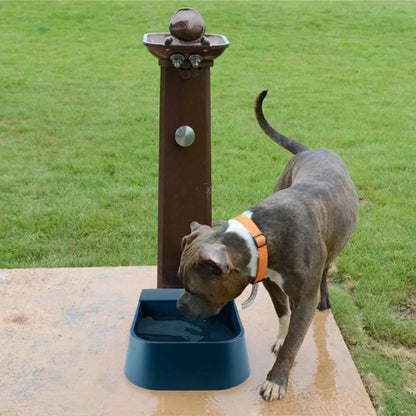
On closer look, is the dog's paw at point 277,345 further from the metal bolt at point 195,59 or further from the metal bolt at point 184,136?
the metal bolt at point 195,59

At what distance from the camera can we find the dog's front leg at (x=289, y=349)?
3.02 meters

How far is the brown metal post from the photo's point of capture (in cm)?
329

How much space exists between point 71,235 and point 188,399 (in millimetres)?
2362

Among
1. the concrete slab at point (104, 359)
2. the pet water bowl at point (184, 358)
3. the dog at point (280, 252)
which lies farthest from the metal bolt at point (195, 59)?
the concrete slab at point (104, 359)

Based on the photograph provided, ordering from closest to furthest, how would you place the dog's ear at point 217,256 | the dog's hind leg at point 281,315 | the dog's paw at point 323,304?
the dog's ear at point 217,256, the dog's hind leg at point 281,315, the dog's paw at point 323,304

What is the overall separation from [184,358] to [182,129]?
4.17ft

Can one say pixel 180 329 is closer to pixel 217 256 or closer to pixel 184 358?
pixel 184 358

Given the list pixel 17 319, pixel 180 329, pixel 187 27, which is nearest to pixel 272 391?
pixel 180 329

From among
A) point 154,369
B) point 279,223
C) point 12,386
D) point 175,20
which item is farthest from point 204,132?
point 12,386

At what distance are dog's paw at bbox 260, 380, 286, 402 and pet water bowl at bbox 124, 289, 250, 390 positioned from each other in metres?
0.16

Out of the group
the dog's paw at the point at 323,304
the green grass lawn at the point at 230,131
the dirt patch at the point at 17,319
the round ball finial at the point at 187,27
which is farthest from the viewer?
the green grass lawn at the point at 230,131

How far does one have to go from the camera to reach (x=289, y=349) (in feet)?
9.98

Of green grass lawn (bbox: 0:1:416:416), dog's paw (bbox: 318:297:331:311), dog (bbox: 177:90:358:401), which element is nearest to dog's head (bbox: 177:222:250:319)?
dog (bbox: 177:90:358:401)

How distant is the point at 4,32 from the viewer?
1315 cm
